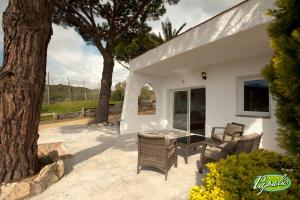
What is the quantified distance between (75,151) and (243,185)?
595 cm

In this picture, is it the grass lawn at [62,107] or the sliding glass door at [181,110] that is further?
the grass lawn at [62,107]

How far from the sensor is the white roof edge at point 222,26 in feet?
13.0

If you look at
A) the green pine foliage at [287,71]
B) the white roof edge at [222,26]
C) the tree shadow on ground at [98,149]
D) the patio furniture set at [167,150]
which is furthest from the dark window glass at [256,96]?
the green pine foliage at [287,71]

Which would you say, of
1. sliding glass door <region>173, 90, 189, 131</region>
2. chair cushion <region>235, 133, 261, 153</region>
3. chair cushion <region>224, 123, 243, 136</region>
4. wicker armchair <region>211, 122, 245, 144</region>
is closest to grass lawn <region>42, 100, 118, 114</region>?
sliding glass door <region>173, 90, 189, 131</region>

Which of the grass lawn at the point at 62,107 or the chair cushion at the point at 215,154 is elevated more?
the grass lawn at the point at 62,107

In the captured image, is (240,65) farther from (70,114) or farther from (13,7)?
(70,114)

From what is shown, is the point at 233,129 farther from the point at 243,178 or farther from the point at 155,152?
the point at 243,178

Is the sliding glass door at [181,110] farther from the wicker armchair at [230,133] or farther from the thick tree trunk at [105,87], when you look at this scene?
the thick tree trunk at [105,87]

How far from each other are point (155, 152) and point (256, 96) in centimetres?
468

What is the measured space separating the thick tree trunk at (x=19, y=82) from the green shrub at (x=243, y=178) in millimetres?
3475

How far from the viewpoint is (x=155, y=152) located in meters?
4.31

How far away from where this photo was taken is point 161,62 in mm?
7848

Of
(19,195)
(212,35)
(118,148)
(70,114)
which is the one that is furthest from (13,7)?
(70,114)

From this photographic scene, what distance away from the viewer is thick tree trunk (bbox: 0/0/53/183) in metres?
3.51
